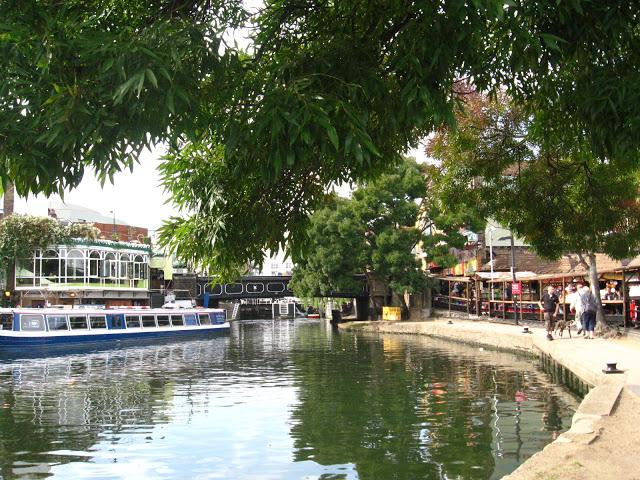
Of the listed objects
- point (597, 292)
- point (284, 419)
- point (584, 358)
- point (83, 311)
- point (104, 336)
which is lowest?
point (284, 419)

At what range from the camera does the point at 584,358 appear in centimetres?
1616

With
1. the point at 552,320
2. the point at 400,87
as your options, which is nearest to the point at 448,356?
the point at 552,320

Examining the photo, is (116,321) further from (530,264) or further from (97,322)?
(530,264)

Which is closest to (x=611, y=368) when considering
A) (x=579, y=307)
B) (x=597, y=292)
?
(x=579, y=307)

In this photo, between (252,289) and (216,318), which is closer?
(216,318)

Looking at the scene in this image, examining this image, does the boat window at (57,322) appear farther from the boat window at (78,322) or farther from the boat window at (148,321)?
the boat window at (148,321)

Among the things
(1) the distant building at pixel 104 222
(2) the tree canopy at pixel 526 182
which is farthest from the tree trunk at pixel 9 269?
(2) the tree canopy at pixel 526 182

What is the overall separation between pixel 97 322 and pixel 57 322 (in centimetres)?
284

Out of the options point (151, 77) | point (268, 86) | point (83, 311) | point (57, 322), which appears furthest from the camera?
point (83, 311)

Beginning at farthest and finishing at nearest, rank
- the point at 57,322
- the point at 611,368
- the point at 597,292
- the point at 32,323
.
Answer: the point at 57,322, the point at 32,323, the point at 597,292, the point at 611,368

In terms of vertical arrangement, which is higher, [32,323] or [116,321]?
[32,323]

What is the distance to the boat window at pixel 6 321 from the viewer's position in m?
34.7

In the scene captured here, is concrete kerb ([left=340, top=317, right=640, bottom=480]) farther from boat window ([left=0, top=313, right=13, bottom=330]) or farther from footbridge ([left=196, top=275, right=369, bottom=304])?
footbridge ([left=196, top=275, right=369, bottom=304])

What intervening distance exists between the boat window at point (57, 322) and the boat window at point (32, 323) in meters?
0.55
